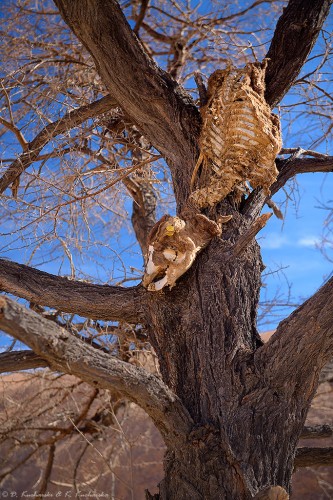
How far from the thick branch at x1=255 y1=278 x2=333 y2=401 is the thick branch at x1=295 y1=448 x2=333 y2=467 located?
3.05ft

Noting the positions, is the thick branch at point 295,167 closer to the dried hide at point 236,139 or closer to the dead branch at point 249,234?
the dried hide at point 236,139

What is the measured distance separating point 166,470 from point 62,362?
30.5 inches

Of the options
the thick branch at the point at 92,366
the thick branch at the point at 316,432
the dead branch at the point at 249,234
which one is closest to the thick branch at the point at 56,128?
the dead branch at the point at 249,234

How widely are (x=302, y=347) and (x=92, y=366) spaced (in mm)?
860

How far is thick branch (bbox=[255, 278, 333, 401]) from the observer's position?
2.12 metres

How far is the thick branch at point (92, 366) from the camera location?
1702 millimetres

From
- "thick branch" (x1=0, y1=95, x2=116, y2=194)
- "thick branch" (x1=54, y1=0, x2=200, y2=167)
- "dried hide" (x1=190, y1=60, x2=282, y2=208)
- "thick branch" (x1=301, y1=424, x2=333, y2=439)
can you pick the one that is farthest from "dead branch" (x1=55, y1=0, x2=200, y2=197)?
"thick branch" (x1=301, y1=424, x2=333, y2=439)

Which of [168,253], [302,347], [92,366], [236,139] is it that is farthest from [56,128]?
Result: [302,347]

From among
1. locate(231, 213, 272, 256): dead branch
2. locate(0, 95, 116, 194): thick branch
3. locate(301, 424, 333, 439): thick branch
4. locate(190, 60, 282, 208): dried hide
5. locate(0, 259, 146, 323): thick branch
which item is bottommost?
locate(301, 424, 333, 439): thick branch

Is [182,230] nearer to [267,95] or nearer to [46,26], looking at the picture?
[267,95]

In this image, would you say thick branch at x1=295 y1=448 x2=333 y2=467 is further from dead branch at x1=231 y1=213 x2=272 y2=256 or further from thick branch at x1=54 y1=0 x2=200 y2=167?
thick branch at x1=54 y1=0 x2=200 y2=167

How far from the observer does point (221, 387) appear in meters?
2.29

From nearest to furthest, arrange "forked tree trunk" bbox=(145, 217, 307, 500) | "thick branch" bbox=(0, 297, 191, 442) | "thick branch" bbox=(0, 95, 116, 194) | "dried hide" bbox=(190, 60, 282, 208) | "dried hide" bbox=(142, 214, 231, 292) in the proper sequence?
1. "thick branch" bbox=(0, 297, 191, 442)
2. "forked tree trunk" bbox=(145, 217, 307, 500)
3. "dried hide" bbox=(142, 214, 231, 292)
4. "dried hide" bbox=(190, 60, 282, 208)
5. "thick branch" bbox=(0, 95, 116, 194)

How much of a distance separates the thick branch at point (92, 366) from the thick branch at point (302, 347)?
1.38ft
